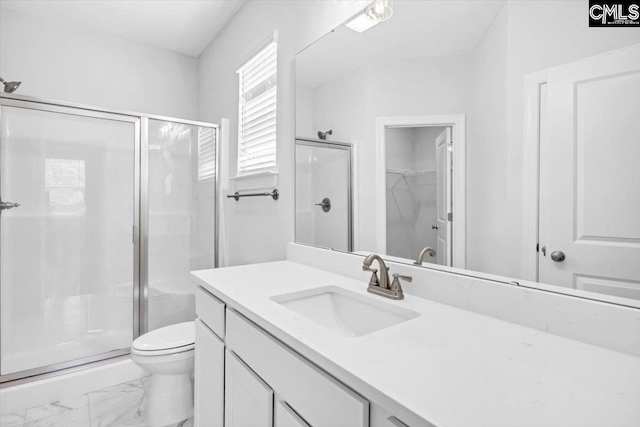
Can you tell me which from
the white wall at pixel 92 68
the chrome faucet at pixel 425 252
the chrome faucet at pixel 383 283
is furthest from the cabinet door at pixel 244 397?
the white wall at pixel 92 68

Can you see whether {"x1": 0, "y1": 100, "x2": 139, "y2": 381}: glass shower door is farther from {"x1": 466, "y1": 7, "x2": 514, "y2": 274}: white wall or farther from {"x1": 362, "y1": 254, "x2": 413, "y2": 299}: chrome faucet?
{"x1": 466, "y1": 7, "x2": 514, "y2": 274}: white wall

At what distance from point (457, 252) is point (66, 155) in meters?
2.40

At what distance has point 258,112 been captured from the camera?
207 cm

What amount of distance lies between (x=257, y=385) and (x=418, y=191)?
79cm

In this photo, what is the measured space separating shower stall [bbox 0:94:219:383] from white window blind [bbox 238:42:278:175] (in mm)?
433

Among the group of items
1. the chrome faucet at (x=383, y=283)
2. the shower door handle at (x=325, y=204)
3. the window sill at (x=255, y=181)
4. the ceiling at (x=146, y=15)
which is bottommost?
the chrome faucet at (x=383, y=283)

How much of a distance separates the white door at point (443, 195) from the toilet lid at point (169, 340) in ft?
4.31

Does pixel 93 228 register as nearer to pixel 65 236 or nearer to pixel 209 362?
pixel 65 236

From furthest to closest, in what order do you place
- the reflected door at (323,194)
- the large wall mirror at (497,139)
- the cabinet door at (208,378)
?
the reflected door at (323,194) → the cabinet door at (208,378) → the large wall mirror at (497,139)

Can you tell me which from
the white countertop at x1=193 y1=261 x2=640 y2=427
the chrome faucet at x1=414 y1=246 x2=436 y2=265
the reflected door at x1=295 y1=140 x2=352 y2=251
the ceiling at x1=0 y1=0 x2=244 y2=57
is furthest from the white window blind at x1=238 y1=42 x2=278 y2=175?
the white countertop at x1=193 y1=261 x2=640 y2=427

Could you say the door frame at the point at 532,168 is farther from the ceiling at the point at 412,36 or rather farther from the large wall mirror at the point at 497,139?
the ceiling at the point at 412,36

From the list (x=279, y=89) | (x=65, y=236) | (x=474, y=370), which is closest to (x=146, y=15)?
(x=279, y=89)

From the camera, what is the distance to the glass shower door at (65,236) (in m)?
1.88

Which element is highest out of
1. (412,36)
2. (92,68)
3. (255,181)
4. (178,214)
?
(92,68)
